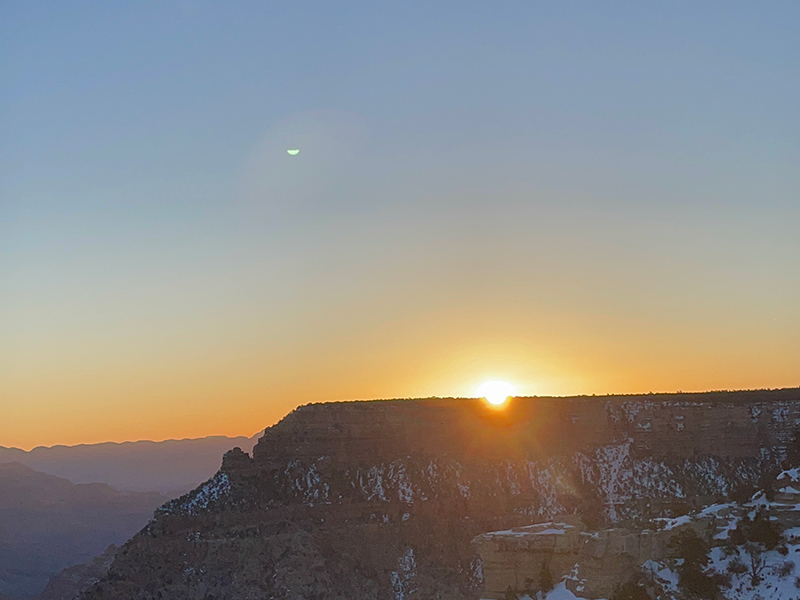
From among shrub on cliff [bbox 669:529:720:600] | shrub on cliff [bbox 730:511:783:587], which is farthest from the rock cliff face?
shrub on cliff [bbox 730:511:783:587]

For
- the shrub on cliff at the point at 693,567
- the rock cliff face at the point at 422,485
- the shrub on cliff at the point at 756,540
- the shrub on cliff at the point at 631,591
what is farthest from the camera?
the rock cliff face at the point at 422,485

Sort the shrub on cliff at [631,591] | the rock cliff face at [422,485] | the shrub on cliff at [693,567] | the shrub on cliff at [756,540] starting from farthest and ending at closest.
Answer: the rock cliff face at [422,485] < the shrub on cliff at [756,540] < the shrub on cliff at [693,567] < the shrub on cliff at [631,591]

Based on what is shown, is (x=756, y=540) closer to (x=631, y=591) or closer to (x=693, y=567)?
(x=693, y=567)

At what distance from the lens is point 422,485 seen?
3711 inches

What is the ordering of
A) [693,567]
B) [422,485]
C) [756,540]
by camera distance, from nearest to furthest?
[693,567] → [756,540] → [422,485]

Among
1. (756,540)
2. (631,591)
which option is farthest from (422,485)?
(631,591)

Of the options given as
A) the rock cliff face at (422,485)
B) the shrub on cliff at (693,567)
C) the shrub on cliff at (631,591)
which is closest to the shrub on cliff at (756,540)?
the shrub on cliff at (693,567)

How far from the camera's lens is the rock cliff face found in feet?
263

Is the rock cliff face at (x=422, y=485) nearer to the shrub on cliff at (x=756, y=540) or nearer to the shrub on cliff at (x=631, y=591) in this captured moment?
the shrub on cliff at (x=631, y=591)

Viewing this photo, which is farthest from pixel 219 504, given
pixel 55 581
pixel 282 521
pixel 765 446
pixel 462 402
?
pixel 55 581

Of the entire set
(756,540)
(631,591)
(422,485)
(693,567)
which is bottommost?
(631,591)

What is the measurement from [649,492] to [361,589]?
29553mm

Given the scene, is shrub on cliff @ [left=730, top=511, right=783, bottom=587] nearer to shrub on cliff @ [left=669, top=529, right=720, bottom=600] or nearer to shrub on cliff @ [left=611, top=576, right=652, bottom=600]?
shrub on cliff @ [left=669, top=529, right=720, bottom=600]

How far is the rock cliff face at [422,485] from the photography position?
8012 centimetres
